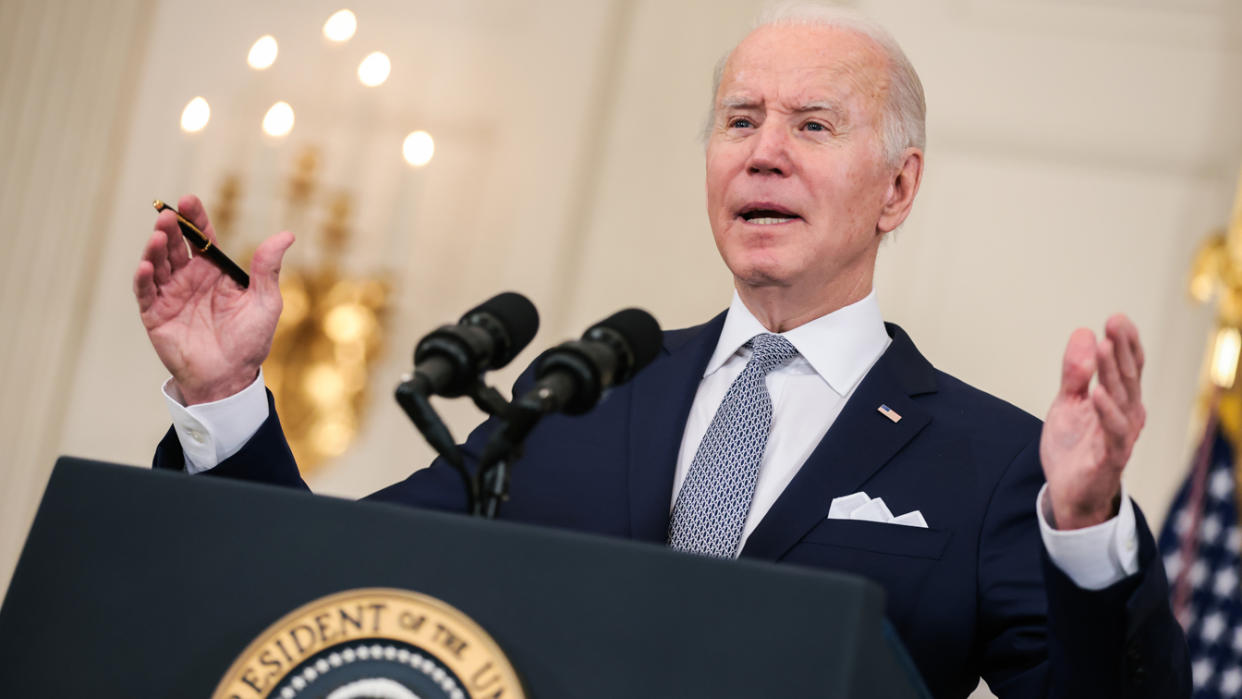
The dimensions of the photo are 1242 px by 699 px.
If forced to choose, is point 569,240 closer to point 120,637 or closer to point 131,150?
point 131,150

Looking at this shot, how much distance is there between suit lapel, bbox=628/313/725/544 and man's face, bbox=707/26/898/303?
0.13 m

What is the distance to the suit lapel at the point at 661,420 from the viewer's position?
5.83ft

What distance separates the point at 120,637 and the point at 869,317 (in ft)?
4.08

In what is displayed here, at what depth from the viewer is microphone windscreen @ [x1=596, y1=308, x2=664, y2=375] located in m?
1.27

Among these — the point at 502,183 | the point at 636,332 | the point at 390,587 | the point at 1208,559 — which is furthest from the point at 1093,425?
the point at 502,183

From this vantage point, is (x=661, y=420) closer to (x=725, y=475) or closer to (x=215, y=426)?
(x=725, y=475)

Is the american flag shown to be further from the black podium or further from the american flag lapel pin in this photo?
the black podium

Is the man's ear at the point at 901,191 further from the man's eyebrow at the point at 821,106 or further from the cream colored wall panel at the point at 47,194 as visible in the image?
the cream colored wall panel at the point at 47,194

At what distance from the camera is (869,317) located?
80.7 inches

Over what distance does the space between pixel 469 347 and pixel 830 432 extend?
678mm

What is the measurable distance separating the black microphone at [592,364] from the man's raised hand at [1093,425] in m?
0.40

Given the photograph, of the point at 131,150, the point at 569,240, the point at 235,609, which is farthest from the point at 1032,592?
the point at 131,150

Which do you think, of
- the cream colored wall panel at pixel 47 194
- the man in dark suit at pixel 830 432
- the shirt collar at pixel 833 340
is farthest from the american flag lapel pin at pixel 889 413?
the cream colored wall panel at pixel 47 194

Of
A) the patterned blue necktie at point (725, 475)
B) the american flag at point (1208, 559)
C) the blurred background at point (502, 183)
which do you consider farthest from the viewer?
the blurred background at point (502, 183)
